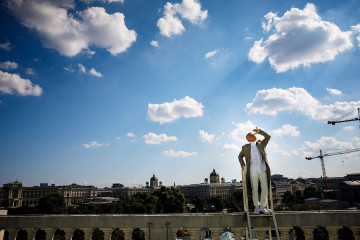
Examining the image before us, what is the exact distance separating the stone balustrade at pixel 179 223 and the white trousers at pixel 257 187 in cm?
50

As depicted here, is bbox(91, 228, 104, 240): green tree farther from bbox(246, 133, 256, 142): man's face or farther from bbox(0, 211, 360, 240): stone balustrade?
bbox(246, 133, 256, 142): man's face

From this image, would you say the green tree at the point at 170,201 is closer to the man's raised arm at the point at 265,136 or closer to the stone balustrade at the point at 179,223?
the stone balustrade at the point at 179,223

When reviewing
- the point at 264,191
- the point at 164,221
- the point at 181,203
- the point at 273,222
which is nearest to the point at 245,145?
the point at 264,191

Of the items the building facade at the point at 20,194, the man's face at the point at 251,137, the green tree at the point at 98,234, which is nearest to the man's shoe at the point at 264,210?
the man's face at the point at 251,137

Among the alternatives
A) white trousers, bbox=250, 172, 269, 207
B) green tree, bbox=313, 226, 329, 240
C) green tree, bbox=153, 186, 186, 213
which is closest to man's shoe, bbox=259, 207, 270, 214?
white trousers, bbox=250, 172, 269, 207

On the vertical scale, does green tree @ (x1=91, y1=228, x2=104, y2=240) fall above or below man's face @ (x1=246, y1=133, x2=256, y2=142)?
below

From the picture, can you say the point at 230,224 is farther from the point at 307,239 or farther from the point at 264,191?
the point at 307,239

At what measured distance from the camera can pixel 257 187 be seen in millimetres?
7656

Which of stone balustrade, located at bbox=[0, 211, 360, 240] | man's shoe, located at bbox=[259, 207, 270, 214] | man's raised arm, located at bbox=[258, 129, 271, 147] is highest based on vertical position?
man's raised arm, located at bbox=[258, 129, 271, 147]

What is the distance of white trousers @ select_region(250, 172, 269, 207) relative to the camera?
7.49 meters

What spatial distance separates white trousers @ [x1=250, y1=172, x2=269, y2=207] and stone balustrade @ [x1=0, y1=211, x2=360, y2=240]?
50 centimetres

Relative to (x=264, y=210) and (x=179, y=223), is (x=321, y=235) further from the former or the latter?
(x=179, y=223)

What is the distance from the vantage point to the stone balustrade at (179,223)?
7.16 metres

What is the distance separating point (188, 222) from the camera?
294 inches
